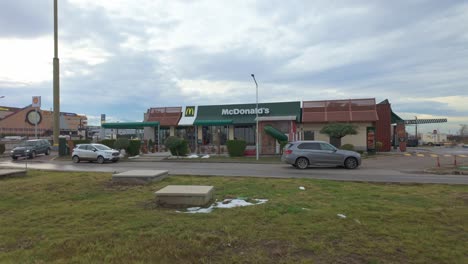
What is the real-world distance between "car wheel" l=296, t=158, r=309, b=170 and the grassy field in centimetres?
1033

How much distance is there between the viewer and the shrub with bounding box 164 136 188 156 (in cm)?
2720

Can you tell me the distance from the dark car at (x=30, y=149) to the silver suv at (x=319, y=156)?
23279mm

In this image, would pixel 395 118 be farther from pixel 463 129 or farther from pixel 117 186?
pixel 463 129

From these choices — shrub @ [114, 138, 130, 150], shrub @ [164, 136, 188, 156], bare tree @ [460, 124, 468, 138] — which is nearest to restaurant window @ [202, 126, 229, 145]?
shrub @ [164, 136, 188, 156]

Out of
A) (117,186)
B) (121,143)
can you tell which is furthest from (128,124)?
(117,186)

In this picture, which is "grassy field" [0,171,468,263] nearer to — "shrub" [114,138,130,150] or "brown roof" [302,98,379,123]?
"shrub" [114,138,130,150]

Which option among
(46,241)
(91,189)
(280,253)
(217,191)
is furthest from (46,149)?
(280,253)

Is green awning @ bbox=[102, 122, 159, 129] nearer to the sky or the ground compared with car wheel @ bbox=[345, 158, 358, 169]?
nearer to the sky

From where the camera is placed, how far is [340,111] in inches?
1289

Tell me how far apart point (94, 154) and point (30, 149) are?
33.3ft

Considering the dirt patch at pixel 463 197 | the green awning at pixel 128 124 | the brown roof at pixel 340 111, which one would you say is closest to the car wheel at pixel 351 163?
the dirt patch at pixel 463 197

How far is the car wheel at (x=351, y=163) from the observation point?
701 inches

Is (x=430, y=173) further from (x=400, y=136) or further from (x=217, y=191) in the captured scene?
(x=400, y=136)

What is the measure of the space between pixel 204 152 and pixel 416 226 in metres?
28.0
